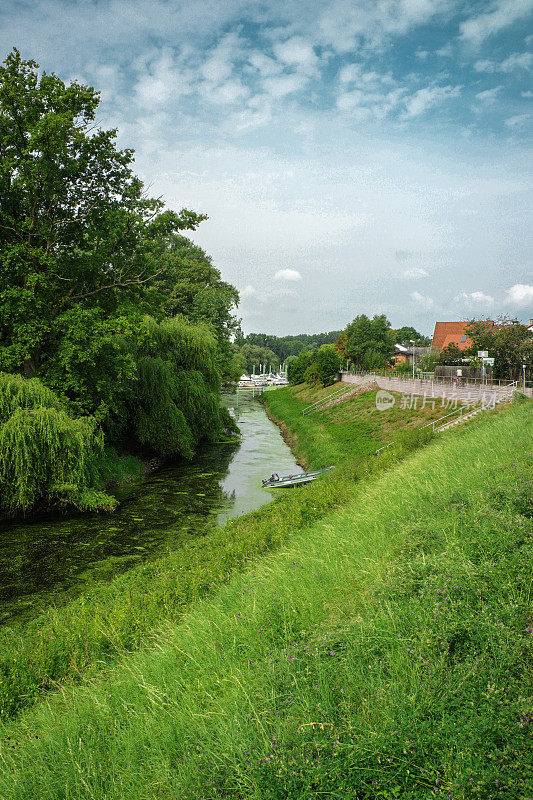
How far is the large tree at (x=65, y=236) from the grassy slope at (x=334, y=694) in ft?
43.3

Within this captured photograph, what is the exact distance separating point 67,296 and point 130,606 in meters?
14.1

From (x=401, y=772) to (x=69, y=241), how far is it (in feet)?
64.4

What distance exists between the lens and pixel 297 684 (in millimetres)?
3537

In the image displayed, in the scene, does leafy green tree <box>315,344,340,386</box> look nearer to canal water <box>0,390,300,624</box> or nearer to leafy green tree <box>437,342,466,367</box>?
leafy green tree <box>437,342,466,367</box>

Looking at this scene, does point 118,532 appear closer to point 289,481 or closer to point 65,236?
point 289,481

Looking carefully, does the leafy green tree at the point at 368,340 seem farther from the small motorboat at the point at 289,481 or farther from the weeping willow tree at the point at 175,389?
the small motorboat at the point at 289,481

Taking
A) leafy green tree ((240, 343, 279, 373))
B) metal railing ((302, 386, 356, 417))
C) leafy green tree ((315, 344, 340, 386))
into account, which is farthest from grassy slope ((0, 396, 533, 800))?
leafy green tree ((240, 343, 279, 373))

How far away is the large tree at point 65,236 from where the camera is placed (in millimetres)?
15516

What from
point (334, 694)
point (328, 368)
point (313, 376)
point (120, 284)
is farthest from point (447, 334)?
point (334, 694)

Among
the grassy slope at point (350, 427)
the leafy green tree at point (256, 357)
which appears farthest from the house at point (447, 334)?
the leafy green tree at point (256, 357)

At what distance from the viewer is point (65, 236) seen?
1817 cm

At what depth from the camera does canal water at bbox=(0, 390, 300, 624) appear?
1038cm

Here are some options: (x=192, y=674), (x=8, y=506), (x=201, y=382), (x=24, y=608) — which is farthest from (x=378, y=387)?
(x=192, y=674)

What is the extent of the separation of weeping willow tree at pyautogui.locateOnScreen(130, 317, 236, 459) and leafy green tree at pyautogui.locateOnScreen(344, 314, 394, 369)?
174 ft
